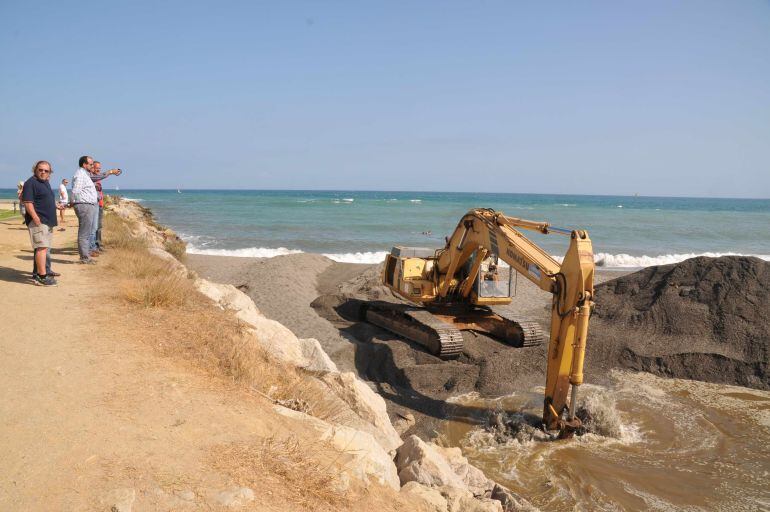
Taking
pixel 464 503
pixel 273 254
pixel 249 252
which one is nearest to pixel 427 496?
pixel 464 503

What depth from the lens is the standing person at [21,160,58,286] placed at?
7.90 metres

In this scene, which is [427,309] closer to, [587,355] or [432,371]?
[432,371]

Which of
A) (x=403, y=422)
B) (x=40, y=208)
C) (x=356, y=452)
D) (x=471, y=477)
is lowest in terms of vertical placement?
(x=403, y=422)

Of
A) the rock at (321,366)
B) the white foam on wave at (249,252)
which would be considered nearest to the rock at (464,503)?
the rock at (321,366)

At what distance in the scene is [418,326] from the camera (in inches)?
439

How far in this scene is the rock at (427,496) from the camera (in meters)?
4.29

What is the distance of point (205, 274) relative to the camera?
18031 mm

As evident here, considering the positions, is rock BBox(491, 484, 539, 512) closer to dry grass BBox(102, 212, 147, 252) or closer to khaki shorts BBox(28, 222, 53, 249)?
khaki shorts BBox(28, 222, 53, 249)

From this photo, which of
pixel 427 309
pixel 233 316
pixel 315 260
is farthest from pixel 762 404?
pixel 315 260

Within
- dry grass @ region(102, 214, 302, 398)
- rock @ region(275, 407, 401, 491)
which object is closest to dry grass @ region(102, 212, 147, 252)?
dry grass @ region(102, 214, 302, 398)

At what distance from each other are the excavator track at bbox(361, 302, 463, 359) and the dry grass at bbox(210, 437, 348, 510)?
6.15 metres

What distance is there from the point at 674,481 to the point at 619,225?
140ft

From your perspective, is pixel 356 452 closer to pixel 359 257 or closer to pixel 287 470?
pixel 287 470

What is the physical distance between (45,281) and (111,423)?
5200mm
